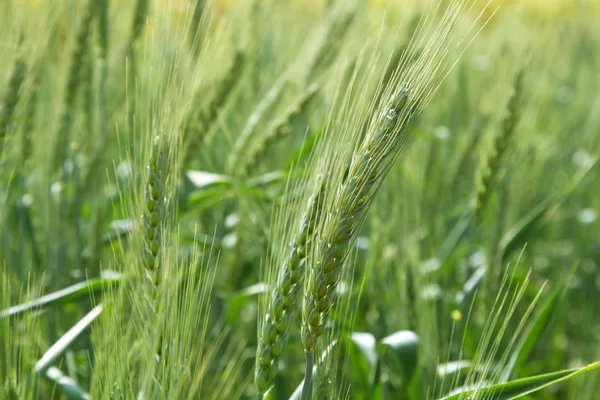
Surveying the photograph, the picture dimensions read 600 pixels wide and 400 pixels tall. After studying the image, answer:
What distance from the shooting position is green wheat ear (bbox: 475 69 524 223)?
123cm

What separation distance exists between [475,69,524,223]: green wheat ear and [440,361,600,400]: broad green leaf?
0.46 m

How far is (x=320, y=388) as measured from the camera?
0.72 meters

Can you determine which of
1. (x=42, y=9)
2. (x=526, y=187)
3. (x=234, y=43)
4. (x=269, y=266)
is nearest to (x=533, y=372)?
(x=526, y=187)

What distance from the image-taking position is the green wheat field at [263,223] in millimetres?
715

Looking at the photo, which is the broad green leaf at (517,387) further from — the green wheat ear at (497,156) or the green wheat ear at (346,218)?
the green wheat ear at (497,156)

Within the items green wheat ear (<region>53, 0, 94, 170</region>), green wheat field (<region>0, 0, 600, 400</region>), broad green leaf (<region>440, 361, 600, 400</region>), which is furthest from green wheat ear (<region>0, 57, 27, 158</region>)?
broad green leaf (<region>440, 361, 600, 400</region>)

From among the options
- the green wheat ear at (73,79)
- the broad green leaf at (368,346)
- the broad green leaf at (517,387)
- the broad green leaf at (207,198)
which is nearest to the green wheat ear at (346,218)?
the broad green leaf at (517,387)

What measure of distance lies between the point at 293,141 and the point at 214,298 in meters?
0.76

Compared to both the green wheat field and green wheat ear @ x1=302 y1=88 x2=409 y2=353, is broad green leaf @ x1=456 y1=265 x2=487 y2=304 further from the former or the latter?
green wheat ear @ x1=302 y1=88 x2=409 y2=353

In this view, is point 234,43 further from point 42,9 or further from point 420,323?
point 420,323

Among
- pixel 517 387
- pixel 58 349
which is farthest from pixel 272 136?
pixel 517 387

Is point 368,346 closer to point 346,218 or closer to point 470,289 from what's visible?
point 470,289

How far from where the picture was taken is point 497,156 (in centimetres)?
122

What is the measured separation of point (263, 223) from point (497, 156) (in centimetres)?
41
